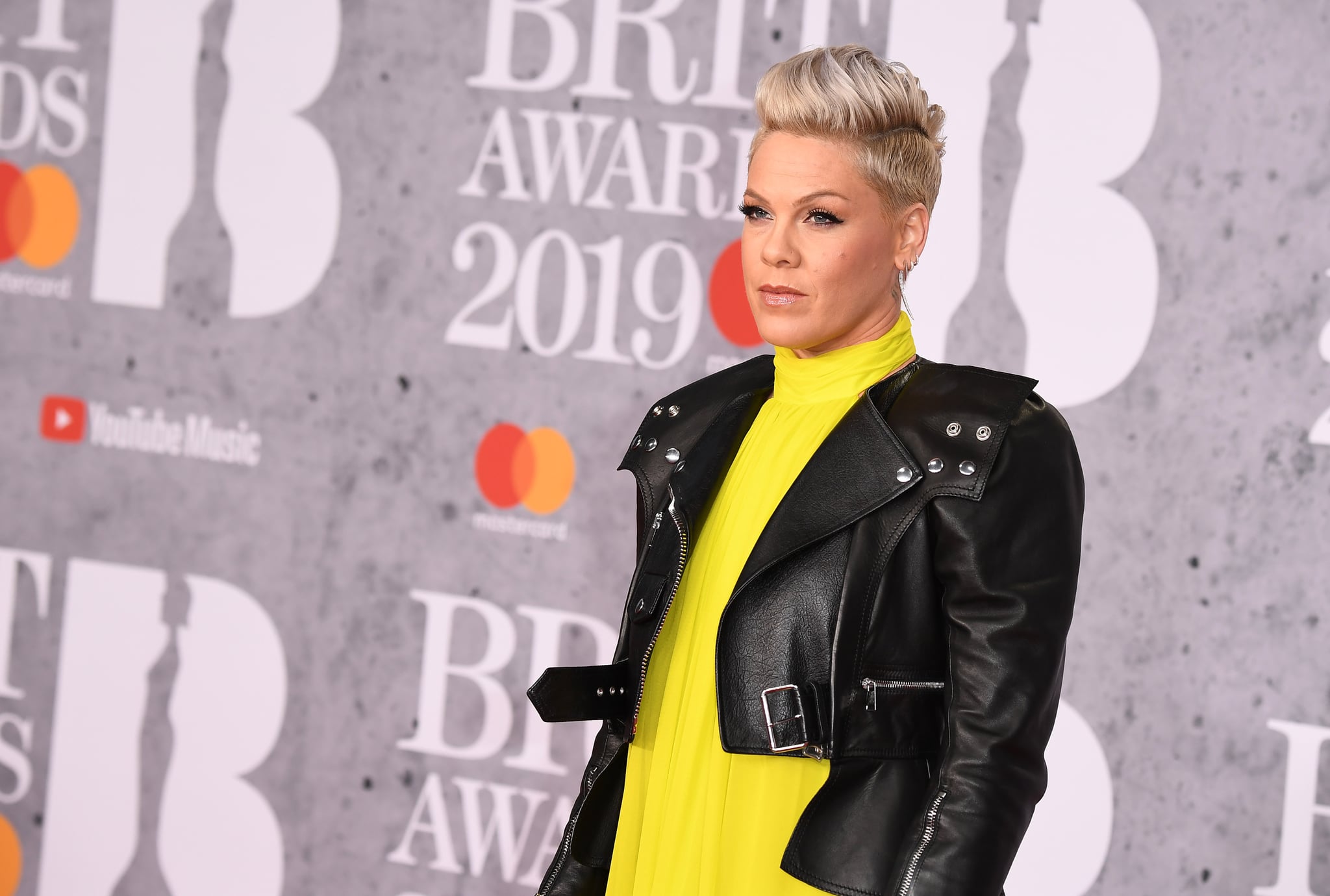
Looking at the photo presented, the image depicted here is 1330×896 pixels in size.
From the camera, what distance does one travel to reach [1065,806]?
8.18 feet

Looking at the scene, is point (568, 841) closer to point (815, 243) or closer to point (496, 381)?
point (815, 243)

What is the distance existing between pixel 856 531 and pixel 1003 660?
0.71 ft

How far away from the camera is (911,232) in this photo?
158 centimetres

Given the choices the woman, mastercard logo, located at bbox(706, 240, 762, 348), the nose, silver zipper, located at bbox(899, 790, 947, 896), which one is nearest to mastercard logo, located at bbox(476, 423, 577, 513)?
mastercard logo, located at bbox(706, 240, 762, 348)

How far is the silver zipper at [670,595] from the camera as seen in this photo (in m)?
1.57

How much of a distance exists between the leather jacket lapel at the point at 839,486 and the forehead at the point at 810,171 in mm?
261

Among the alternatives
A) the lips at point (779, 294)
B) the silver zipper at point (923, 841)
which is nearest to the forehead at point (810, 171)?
the lips at point (779, 294)

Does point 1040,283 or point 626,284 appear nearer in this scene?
point 1040,283

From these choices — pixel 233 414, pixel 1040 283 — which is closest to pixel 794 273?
pixel 1040 283

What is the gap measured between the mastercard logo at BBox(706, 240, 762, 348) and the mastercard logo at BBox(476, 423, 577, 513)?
1.40 ft

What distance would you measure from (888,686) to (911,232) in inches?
21.8

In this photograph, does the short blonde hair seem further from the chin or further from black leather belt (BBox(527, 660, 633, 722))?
black leather belt (BBox(527, 660, 633, 722))

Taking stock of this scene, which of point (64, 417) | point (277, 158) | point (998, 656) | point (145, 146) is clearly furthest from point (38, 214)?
point (998, 656)

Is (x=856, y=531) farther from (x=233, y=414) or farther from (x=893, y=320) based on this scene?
(x=233, y=414)
